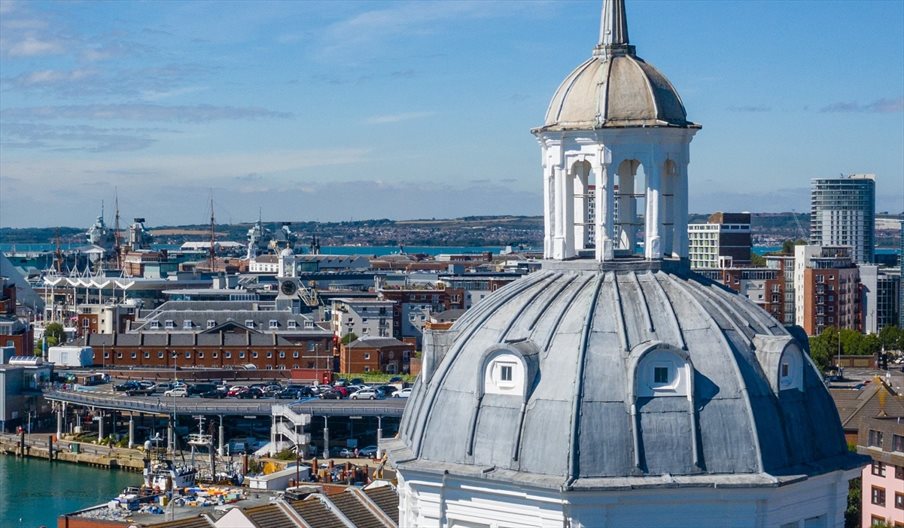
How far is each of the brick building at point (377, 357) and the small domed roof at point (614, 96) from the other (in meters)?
76.3

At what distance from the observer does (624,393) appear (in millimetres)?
13688

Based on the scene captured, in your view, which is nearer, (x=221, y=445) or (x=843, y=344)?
(x=221, y=445)

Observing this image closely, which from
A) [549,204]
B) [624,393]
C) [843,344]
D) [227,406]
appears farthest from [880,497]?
[843,344]

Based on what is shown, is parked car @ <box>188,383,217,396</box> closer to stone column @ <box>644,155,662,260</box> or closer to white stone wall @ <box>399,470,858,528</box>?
stone column @ <box>644,155,662,260</box>

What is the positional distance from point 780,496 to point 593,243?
3.23m

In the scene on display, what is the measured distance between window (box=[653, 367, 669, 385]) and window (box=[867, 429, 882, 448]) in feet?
100

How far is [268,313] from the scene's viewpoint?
94.8 metres

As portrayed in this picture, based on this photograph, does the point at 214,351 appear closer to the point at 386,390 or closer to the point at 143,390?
the point at 143,390

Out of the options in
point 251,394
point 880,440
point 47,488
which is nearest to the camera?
point 880,440

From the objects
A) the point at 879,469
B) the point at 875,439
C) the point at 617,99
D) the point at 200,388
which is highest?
the point at 617,99

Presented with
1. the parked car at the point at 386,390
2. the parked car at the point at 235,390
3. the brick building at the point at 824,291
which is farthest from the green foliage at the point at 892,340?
the parked car at the point at 235,390

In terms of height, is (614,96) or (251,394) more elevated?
(614,96)

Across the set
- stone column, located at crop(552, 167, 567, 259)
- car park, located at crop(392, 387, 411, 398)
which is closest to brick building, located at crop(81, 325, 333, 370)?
car park, located at crop(392, 387, 411, 398)

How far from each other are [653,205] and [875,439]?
98.9ft
